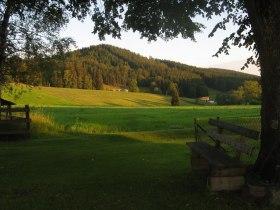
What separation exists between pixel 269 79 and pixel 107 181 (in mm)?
4822

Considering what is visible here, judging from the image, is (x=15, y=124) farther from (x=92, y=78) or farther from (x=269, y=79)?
(x=92, y=78)

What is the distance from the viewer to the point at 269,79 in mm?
8750

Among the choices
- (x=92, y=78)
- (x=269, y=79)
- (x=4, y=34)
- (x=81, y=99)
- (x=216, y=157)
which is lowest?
(x=81, y=99)

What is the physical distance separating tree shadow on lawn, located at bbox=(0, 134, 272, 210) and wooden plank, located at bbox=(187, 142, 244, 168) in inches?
26.1

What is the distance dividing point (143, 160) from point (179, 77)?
173m

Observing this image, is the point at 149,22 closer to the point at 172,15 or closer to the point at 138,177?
the point at 172,15

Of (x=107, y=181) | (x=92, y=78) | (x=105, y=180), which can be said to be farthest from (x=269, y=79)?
(x=92, y=78)

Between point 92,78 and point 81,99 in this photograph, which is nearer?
point 81,99

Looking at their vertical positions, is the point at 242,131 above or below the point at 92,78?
below

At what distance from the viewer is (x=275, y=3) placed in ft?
27.7

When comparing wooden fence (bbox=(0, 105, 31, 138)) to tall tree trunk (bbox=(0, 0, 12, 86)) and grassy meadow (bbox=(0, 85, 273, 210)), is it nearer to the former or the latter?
grassy meadow (bbox=(0, 85, 273, 210))

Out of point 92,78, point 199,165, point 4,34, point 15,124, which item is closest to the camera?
point 199,165

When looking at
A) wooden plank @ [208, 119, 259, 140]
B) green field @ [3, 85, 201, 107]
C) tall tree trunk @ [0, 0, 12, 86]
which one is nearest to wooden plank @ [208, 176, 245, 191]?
wooden plank @ [208, 119, 259, 140]

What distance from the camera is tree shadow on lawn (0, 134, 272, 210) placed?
821 centimetres
